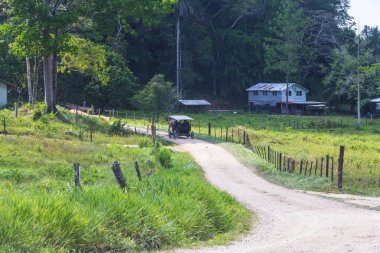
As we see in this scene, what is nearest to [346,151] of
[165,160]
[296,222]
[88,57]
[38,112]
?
[165,160]

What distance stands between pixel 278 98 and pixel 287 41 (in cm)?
904

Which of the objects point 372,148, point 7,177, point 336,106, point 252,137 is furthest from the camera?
point 336,106

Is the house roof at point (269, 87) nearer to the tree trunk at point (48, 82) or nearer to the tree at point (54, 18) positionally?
the tree at point (54, 18)

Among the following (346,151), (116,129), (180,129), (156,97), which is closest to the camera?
(346,151)

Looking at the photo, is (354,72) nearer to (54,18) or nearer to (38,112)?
(38,112)

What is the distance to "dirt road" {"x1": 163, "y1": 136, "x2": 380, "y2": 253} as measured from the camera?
12539mm

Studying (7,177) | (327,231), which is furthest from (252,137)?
(327,231)

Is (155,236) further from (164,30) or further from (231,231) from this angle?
(164,30)

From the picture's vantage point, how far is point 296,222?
15.8 meters

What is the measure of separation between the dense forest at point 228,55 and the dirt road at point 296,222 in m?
41.8

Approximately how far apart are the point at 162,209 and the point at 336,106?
89.2 meters

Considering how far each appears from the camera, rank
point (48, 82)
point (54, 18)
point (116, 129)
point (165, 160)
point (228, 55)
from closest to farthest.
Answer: point (165, 160) → point (54, 18) → point (116, 129) → point (48, 82) → point (228, 55)

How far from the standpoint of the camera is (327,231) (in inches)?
566

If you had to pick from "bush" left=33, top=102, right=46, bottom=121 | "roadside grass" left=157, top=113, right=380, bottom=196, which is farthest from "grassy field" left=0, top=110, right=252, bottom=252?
"bush" left=33, top=102, right=46, bottom=121
